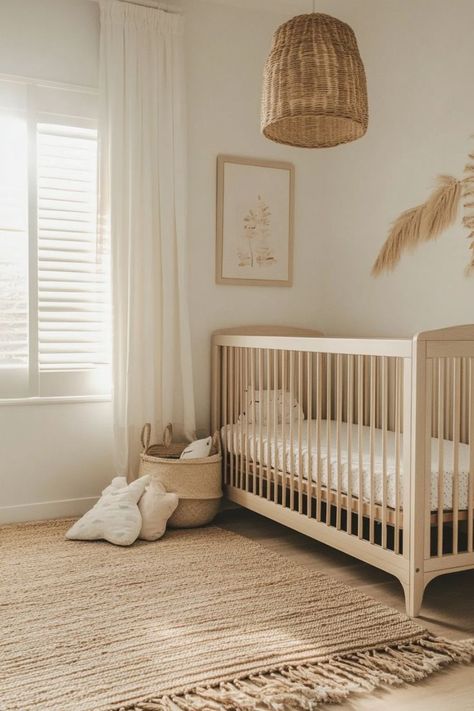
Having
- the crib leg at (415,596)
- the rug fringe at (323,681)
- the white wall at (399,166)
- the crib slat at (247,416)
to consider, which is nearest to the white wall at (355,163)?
the white wall at (399,166)

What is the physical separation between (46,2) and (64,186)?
0.82 metres

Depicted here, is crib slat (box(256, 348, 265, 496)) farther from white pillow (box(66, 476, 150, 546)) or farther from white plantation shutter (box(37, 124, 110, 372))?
white plantation shutter (box(37, 124, 110, 372))

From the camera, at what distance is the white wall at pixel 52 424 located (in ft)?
10.5

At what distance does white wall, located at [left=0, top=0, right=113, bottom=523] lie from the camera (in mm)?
3191

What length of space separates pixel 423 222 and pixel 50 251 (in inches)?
66.0

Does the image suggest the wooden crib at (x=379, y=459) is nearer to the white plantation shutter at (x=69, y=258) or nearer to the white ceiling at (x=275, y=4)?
the white plantation shutter at (x=69, y=258)

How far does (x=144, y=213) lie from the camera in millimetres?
3346

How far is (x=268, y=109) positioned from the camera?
2270mm

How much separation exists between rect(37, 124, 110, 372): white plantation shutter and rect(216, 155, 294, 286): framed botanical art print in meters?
0.64

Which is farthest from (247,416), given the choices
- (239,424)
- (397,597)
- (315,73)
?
(315,73)

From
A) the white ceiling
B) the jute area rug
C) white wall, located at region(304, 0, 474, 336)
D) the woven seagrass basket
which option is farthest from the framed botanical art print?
the jute area rug

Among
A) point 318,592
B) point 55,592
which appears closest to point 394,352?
point 318,592

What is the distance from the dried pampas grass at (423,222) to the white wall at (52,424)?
1.50 m

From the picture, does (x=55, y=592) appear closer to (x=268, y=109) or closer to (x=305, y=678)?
(x=305, y=678)
